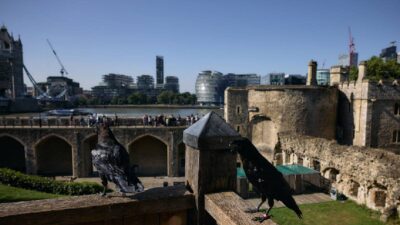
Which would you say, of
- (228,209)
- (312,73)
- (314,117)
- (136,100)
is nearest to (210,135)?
(228,209)

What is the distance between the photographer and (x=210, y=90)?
18212cm

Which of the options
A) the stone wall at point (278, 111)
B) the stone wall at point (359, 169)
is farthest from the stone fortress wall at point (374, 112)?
the stone wall at point (359, 169)

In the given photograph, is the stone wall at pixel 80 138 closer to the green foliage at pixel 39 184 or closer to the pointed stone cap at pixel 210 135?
the green foliage at pixel 39 184

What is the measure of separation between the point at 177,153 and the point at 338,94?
1985 centimetres

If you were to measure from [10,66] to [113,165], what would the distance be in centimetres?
10421

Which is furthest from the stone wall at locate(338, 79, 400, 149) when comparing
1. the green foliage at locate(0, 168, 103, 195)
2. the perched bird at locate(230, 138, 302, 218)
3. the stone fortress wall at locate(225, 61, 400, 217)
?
the perched bird at locate(230, 138, 302, 218)

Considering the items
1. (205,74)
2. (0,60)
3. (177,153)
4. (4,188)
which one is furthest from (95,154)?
(205,74)

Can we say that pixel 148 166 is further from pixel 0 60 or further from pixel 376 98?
pixel 0 60

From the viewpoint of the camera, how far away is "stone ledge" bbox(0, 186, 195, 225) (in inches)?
111

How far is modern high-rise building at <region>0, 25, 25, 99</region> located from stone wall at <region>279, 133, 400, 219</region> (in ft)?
304

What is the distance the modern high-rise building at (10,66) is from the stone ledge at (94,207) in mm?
99865

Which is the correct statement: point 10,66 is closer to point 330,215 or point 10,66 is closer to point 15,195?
point 15,195

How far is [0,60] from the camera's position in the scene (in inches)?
3401

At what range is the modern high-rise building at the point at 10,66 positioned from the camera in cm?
8738
